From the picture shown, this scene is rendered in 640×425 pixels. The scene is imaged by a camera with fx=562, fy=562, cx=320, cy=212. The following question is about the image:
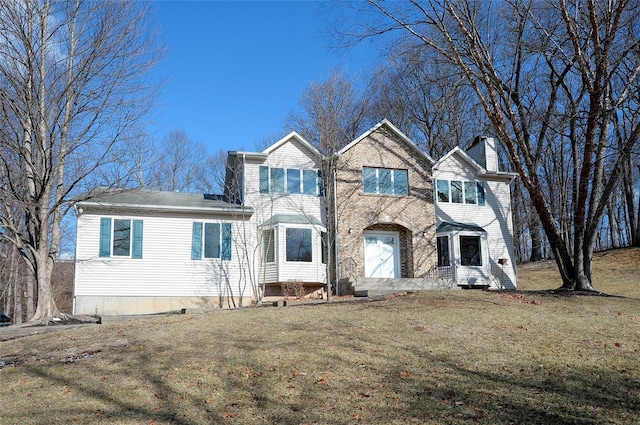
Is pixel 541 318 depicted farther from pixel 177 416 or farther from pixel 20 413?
pixel 20 413

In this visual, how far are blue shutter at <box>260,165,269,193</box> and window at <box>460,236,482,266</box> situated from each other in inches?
315

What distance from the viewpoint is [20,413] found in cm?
712

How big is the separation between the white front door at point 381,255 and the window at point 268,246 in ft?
12.8

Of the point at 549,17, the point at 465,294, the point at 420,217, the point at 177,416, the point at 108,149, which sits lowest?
the point at 177,416

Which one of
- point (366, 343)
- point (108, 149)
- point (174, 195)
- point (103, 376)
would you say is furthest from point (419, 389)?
point (174, 195)

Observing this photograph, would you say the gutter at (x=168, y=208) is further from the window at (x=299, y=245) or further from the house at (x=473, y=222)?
the house at (x=473, y=222)

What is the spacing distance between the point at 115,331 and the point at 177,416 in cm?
598

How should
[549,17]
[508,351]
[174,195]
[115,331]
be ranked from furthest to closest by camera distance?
1. [174,195]
2. [549,17]
3. [115,331]
4. [508,351]

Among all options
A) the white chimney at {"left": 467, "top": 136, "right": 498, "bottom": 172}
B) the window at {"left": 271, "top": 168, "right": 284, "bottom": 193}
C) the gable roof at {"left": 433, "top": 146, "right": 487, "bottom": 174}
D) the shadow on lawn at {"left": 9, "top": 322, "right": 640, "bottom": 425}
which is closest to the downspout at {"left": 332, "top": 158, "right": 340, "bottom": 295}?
the window at {"left": 271, "top": 168, "right": 284, "bottom": 193}

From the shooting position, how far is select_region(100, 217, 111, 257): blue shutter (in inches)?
718

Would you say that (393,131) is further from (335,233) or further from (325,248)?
(325,248)

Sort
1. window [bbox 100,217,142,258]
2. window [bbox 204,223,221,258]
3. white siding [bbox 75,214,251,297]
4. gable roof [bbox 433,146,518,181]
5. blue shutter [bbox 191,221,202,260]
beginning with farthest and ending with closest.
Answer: gable roof [bbox 433,146,518,181] → window [bbox 204,223,221,258] → blue shutter [bbox 191,221,202,260] → window [bbox 100,217,142,258] → white siding [bbox 75,214,251,297]

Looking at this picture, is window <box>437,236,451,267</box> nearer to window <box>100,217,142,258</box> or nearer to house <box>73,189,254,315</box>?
house <box>73,189,254,315</box>

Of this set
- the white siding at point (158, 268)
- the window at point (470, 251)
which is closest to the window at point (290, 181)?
the white siding at point (158, 268)
